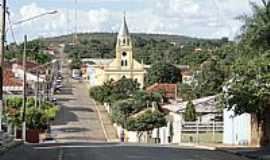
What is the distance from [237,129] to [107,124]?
200ft

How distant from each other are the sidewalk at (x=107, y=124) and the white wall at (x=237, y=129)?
27756 millimetres

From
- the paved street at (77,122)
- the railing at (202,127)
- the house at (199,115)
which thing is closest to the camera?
the railing at (202,127)

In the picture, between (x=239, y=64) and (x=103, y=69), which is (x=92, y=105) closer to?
(x=103, y=69)

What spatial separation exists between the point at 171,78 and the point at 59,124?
55.8 m

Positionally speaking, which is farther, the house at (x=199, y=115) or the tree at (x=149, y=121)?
the tree at (x=149, y=121)

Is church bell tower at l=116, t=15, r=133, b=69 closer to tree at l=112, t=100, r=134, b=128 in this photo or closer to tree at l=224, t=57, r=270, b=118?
tree at l=112, t=100, r=134, b=128

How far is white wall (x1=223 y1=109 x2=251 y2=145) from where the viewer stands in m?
52.2

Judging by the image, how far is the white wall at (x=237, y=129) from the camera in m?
52.2

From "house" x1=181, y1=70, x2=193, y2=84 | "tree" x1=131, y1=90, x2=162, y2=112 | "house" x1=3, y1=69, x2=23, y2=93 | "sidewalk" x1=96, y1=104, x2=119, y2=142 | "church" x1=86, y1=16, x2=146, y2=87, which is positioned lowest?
"sidewalk" x1=96, y1=104, x2=119, y2=142

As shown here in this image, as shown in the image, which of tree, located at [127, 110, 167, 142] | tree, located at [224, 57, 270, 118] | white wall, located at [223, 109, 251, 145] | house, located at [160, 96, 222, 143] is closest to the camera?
tree, located at [224, 57, 270, 118]

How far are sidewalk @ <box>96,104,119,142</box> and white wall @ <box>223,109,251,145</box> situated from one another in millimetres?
27756

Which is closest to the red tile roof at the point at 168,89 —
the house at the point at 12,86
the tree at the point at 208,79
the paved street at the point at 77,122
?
the paved street at the point at 77,122

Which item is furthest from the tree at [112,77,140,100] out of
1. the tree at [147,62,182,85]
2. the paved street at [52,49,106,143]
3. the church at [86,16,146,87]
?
the church at [86,16,146,87]

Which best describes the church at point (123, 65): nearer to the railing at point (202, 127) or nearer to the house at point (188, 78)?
the house at point (188, 78)
